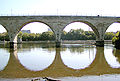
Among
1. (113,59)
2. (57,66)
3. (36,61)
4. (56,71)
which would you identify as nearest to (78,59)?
(113,59)

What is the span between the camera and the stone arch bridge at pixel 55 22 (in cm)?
3159

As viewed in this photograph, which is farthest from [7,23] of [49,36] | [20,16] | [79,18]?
[49,36]

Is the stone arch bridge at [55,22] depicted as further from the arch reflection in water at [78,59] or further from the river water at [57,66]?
the river water at [57,66]

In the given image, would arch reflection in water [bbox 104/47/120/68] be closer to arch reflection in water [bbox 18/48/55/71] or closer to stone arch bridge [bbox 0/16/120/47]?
arch reflection in water [bbox 18/48/55/71]

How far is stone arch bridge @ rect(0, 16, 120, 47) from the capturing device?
104 feet

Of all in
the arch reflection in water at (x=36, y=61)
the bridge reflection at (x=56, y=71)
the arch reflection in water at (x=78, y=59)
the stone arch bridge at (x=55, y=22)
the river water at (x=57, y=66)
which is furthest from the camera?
the stone arch bridge at (x=55, y=22)

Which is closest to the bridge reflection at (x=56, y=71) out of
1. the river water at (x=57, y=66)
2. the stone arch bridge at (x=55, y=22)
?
the river water at (x=57, y=66)

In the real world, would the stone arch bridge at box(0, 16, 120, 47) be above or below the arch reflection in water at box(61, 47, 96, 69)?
above

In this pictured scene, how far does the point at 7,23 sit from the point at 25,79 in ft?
84.2

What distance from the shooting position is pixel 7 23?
31578 mm

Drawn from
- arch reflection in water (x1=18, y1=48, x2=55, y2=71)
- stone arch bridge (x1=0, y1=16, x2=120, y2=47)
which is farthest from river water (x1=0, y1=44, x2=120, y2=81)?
stone arch bridge (x1=0, y1=16, x2=120, y2=47)

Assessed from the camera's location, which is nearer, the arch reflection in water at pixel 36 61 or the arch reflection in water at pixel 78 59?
the arch reflection in water at pixel 36 61

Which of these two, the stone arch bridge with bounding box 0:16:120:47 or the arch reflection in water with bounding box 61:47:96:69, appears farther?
the stone arch bridge with bounding box 0:16:120:47

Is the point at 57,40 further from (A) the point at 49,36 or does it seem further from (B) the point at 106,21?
(A) the point at 49,36
